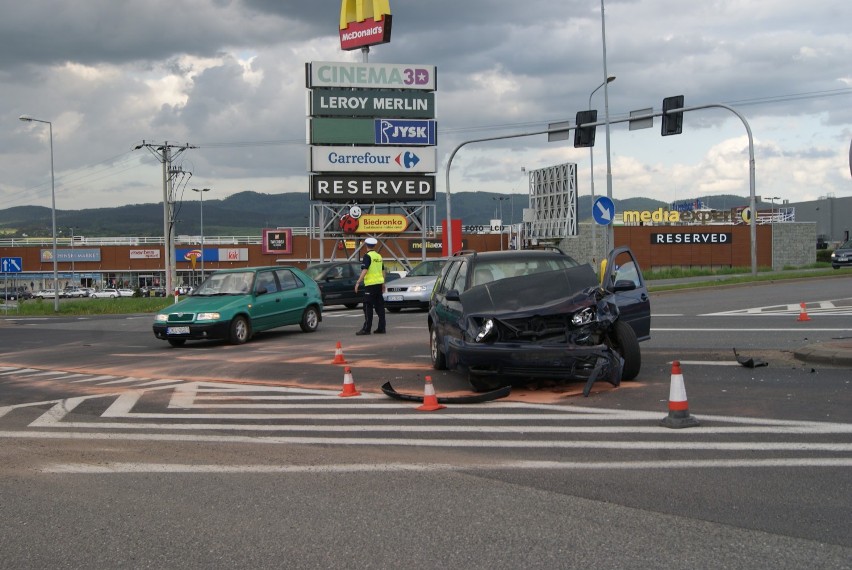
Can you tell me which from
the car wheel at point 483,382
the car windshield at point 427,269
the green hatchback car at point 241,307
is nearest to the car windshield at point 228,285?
the green hatchback car at point 241,307

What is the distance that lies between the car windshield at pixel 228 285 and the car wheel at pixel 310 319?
176 cm

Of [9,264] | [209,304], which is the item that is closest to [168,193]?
[9,264]

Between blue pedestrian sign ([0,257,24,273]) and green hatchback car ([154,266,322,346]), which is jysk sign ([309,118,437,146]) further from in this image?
green hatchback car ([154,266,322,346])

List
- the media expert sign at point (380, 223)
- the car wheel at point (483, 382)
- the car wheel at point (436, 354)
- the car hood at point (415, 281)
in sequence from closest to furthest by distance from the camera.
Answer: the car wheel at point (483, 382), the car wheel at point (436, 354), the car hood at point (415, 281), the media expert sign at point (380, 223)

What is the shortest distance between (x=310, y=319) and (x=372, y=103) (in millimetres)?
26345

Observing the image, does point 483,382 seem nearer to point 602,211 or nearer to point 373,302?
point 373,302

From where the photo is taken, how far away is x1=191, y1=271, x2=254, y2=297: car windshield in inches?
672

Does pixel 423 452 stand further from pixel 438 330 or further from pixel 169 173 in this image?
pixel 169 173

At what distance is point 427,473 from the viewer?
5.95 metres

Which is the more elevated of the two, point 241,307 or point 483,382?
point 241,307

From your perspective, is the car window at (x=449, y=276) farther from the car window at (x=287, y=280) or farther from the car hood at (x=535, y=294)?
the car window at (x=287, y=280)

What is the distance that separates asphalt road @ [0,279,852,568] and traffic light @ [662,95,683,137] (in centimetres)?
1608

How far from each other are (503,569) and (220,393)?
6.73 meters

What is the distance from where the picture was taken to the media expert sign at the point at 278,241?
80.2 metres
